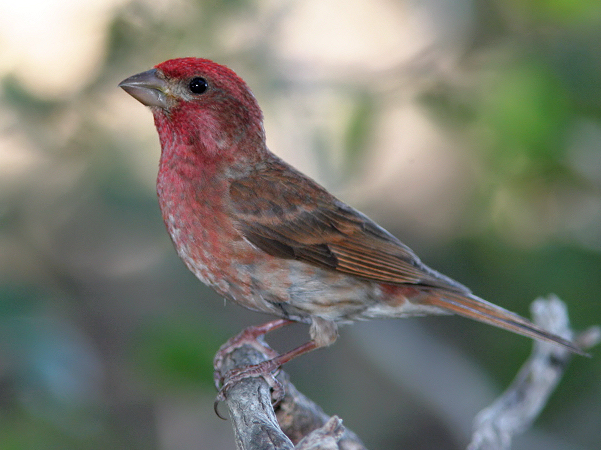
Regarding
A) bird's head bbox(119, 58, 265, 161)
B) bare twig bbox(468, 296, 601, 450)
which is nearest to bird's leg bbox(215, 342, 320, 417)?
bare twig bbox(468, 296, 601, 450)

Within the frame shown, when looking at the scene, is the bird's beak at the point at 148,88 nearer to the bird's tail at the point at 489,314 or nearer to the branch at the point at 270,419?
the branch at the point at 270,419

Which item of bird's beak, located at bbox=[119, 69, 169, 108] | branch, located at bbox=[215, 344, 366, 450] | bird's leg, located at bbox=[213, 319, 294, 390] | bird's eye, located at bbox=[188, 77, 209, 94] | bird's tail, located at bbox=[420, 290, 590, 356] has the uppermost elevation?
bird's eye, located at bbox=[188, 77, 209, 94]

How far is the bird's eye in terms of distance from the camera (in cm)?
400

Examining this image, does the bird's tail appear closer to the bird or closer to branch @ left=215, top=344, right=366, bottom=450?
the bird

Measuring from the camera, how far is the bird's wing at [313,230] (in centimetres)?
397

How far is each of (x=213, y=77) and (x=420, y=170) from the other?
3835 mm

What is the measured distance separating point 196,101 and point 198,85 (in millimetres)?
85

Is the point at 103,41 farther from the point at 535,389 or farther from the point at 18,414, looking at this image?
the point at 535,389

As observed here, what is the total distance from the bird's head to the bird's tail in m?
1.35

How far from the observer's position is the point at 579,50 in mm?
4879

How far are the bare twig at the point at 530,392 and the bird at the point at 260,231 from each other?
0.31 metres

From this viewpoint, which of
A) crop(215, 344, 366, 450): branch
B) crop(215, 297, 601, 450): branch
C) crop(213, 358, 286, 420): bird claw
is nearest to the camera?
crop(215, 344, 366, 450): branch

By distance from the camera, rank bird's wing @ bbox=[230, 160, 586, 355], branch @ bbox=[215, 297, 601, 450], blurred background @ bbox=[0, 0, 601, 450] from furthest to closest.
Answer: blurred background @ bbox=[0, 0, 601, 450], bird's wing @ bbox=[230, 160, 586, 355], branch @ bbox=[215, 297, 601, 450]

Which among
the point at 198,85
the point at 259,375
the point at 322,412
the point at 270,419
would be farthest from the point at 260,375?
the point at 198,85
